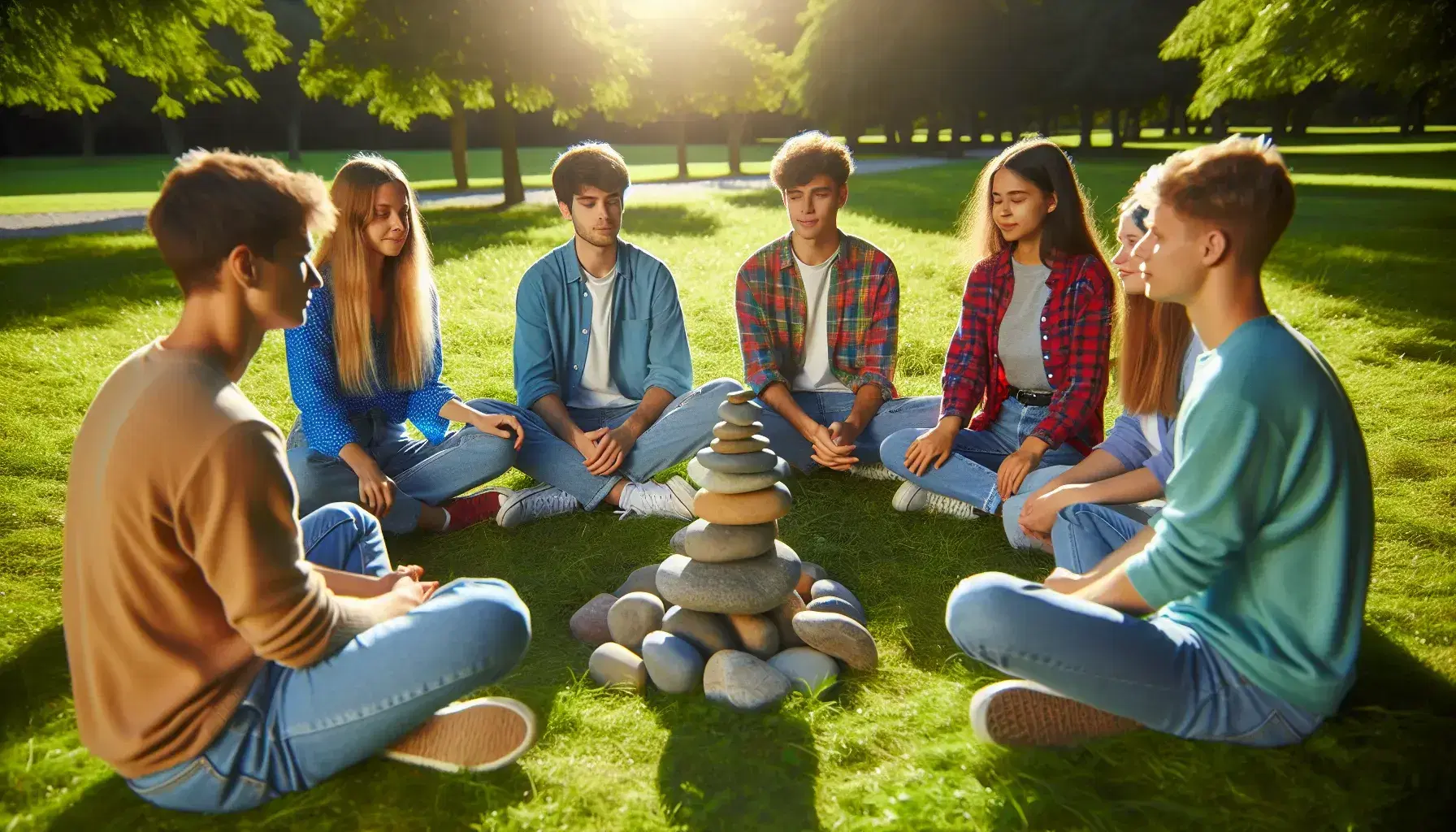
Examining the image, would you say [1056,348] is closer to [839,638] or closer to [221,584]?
[839,638]

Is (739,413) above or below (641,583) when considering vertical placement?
above

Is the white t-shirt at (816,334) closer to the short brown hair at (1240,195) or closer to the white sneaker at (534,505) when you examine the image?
the white sneaker at (534,505)

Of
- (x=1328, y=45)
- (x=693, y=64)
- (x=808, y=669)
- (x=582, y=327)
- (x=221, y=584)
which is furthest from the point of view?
(x=693, y=64)

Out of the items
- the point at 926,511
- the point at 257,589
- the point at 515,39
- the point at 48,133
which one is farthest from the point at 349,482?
the point at 48,133

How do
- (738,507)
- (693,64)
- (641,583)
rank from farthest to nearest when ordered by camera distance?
(693,64), (641,583), (738,507)

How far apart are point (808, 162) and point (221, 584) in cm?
353

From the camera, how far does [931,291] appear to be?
427 inches

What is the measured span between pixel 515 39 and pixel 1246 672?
19155 mm

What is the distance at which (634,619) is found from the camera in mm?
3602

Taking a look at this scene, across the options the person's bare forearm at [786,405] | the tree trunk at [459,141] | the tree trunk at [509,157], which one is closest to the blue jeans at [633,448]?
the person's bare forearm at [786,405]

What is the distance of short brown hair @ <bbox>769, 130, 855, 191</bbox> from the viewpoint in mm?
4832

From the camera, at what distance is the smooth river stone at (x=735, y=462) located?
3449 millimetres

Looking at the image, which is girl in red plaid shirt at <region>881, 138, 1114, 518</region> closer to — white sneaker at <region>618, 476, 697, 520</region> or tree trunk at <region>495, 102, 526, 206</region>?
white sneaker at <region>618, 476, 697, 520</region>

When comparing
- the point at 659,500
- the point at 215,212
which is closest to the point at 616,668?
the point at 659,500
